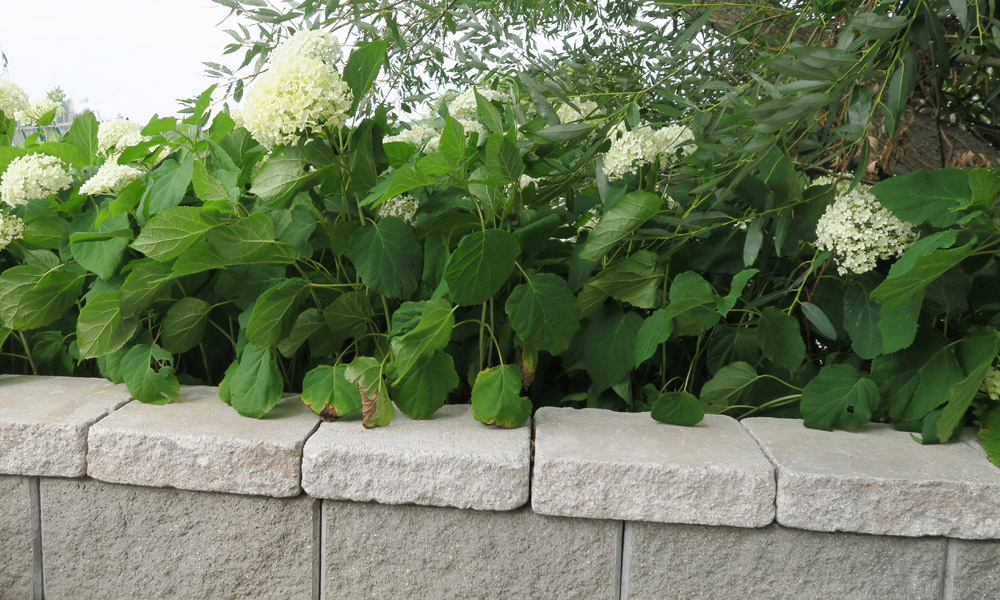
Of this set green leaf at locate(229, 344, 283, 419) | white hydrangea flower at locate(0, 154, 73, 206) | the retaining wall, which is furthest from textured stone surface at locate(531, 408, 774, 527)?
white hydrangea flower at locate(0, 154, 73, 206)

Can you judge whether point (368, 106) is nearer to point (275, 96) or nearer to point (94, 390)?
point (275, 96)

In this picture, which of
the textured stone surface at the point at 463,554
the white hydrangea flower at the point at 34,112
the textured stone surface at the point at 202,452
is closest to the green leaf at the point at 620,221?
the textured stone surface at the point at 463,554

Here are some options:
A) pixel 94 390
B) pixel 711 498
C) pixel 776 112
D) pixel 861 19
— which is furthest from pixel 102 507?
pixel 861 19

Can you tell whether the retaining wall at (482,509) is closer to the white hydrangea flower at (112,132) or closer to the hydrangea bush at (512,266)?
the hydrangea bush at (512,266)

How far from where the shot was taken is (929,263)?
112 cm

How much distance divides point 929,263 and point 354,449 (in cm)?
101

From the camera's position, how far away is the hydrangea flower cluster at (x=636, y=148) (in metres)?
1.42

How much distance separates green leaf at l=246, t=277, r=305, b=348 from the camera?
1.34 metres

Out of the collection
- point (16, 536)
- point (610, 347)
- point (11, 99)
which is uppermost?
point (11, 99)

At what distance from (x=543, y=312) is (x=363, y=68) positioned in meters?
0.58

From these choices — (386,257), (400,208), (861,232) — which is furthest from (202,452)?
(861,232)

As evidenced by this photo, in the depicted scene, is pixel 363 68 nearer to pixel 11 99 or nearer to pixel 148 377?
pixel 148 377

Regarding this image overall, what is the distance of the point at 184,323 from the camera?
5.05 ft

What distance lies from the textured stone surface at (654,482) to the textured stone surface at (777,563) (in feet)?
0.19
